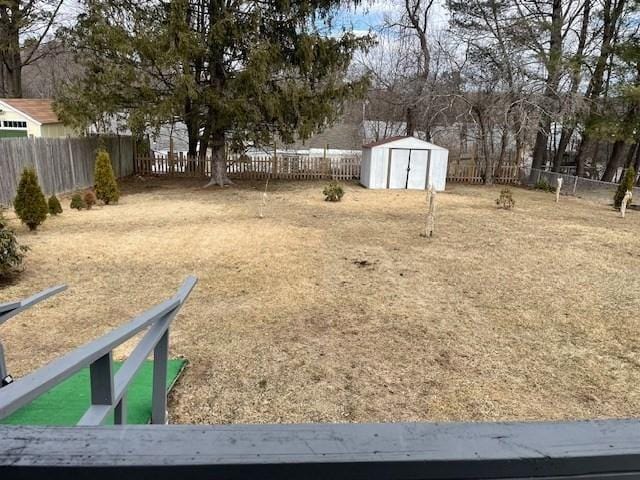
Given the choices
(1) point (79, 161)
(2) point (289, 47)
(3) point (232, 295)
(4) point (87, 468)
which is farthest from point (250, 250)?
(2) point (289, 47)

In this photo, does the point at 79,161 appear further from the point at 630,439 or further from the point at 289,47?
the point at 630,439

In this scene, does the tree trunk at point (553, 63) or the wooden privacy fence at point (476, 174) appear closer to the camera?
the tree trunk at point (553, 63)

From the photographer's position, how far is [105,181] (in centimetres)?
1117

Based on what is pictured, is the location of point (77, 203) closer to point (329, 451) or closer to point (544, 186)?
point (329, 451)

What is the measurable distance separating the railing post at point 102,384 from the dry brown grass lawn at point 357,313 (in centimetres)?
160

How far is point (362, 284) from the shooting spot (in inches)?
221

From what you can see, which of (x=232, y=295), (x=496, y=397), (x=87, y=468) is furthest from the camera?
(x=232, y=295)

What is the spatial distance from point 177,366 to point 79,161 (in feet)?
38.1

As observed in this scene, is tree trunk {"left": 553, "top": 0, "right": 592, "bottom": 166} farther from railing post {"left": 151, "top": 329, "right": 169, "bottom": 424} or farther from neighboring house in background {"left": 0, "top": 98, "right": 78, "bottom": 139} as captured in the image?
neighboring house in background {"left": 0, "top": 98, "right": 78, "bottom": 139}

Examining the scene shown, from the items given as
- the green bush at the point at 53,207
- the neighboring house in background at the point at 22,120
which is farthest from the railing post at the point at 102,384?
the neighboring house in background at the point at 22,120

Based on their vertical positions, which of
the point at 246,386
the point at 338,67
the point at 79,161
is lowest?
the point at 246,386

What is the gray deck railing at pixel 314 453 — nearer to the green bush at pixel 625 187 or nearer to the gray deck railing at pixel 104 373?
the gray deck railing at pixel 104 373

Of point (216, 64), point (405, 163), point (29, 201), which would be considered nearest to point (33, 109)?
point (216, 64)

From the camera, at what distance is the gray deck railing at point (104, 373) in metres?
0.89
